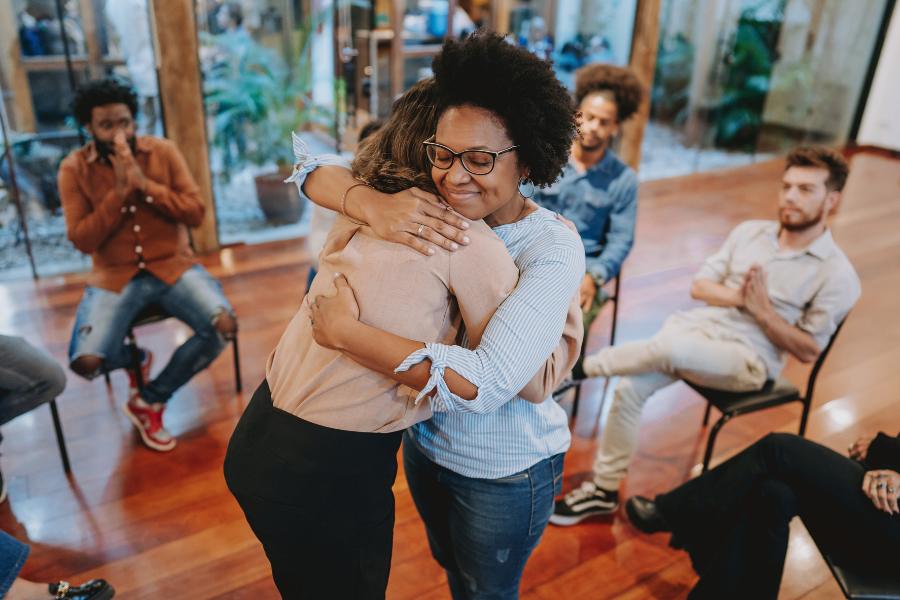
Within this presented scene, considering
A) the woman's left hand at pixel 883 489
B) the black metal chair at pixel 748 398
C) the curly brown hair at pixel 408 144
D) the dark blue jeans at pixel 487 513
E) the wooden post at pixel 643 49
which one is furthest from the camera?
the wooden post at pixel 643 49

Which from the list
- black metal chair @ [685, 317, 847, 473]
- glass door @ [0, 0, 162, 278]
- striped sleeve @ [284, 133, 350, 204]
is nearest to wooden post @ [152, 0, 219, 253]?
glass door @ [0, 0, 162, 278]

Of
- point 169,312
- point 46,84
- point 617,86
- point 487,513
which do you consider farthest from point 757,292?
point 46,84

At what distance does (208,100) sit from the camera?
4305mm

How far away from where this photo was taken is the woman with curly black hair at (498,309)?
3.55ft

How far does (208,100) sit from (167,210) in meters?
1.81

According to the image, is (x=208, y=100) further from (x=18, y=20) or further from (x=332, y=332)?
(x=332, y=332)

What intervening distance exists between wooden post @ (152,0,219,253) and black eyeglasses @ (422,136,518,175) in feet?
11.2

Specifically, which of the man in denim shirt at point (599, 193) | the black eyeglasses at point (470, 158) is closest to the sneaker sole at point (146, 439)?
the man in denim shirt at point (599, 193)

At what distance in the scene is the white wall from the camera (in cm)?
800

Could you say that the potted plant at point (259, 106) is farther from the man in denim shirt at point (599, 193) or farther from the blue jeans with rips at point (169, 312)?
the man in denim shirt at point (599, 193)

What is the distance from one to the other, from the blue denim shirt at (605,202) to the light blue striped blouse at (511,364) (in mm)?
1611

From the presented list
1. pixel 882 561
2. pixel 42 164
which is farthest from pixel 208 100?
pixel 882 561

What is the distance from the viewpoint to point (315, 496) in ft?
3.73

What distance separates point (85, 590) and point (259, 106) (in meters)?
3.30
